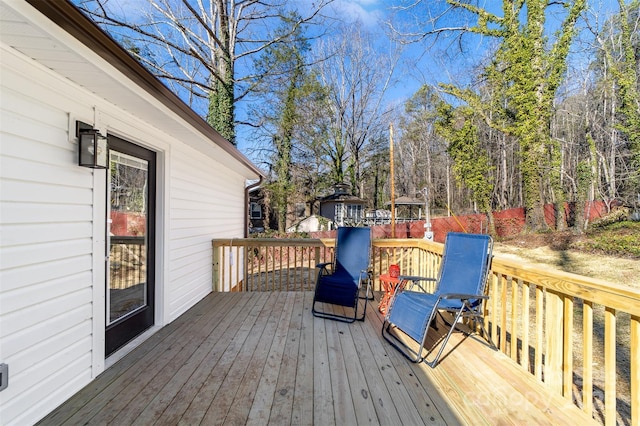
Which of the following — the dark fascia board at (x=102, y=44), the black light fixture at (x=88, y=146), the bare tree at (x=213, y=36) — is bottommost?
the black light fixture at (x=88, y=146)

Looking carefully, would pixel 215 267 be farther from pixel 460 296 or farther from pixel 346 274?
pixel 460 296

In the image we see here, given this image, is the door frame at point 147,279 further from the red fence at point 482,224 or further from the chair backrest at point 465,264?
the red fence at point 482,224

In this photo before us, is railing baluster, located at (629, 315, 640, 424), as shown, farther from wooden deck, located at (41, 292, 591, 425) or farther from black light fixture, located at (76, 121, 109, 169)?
black light fixture, located at (76, 121, 109, 169)

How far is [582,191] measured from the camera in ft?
39.6

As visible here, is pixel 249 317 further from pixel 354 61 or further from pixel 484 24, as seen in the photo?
pixel 354 61

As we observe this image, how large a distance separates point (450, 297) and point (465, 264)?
0.58m

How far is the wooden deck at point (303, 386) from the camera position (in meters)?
1.77

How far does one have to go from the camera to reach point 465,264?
285 cm

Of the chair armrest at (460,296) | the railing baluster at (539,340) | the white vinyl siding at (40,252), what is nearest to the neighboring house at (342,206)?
the chair armrest at (460,296)

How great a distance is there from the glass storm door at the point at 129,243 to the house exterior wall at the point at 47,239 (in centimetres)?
19

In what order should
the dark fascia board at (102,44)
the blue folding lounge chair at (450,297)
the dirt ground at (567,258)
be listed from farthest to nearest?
1. the dirt ground at (567,258)
2. the blue folding lounge chair at (450,297)
3. the dark fascia board at (102,44)

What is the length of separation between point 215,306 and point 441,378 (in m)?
2.87

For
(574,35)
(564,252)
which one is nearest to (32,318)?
(564,252)

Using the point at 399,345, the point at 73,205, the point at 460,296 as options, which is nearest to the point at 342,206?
the point at 399,345
